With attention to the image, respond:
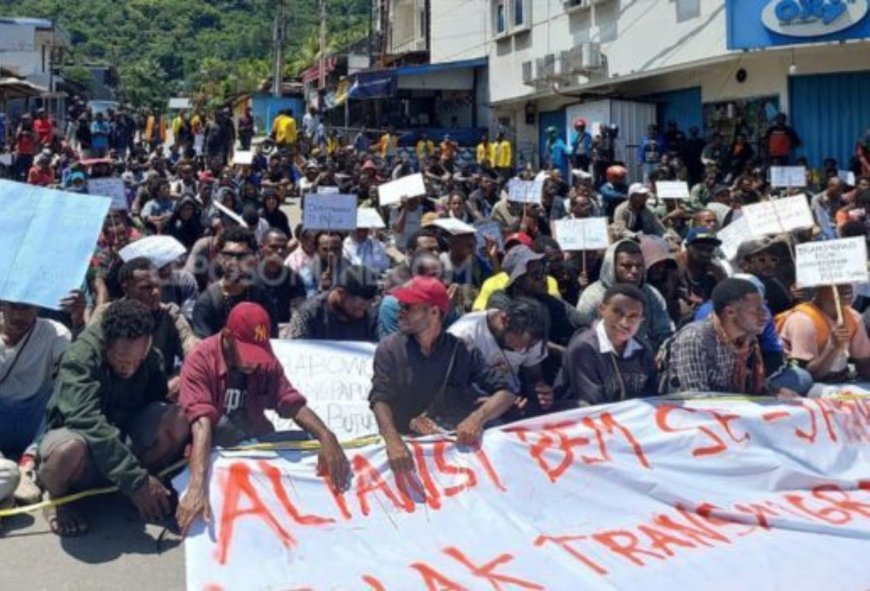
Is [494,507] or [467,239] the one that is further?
[467,239]

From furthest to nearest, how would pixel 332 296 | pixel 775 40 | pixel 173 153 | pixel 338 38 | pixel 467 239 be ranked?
1. pixel 338 38
2. pixel 173 153
3. pixel 775 40
4. pixel 467 239
5. pixel 332 296

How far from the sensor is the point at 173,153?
2402 cm

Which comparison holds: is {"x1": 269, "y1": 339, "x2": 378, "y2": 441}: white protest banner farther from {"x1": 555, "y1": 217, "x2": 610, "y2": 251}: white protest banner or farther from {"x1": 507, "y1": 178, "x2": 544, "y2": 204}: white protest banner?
{"x1": 507, "y1": 178, "x2": 544, "y2": 204}: white protest banner

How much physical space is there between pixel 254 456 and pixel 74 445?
0.81m

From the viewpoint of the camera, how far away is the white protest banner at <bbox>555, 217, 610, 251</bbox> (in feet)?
30.3

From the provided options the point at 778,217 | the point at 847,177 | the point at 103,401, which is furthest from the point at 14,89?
the point at 103,401

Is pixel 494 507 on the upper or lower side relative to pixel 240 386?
lower

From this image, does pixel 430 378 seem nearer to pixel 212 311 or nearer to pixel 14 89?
pixel 212 311

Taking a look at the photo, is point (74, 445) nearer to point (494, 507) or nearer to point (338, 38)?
point (494, 507)

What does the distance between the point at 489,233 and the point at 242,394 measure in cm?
516

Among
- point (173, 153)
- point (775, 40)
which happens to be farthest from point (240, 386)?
point (173, 153)

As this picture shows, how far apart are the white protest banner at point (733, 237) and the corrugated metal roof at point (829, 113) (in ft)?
31.3

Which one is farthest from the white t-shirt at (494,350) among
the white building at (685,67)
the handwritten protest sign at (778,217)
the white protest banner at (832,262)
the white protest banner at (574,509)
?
the white building at (685,67)

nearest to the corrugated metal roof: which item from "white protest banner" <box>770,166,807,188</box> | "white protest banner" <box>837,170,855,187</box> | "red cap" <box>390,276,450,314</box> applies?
"white protest banner" <box>837,170,855,187</box>
